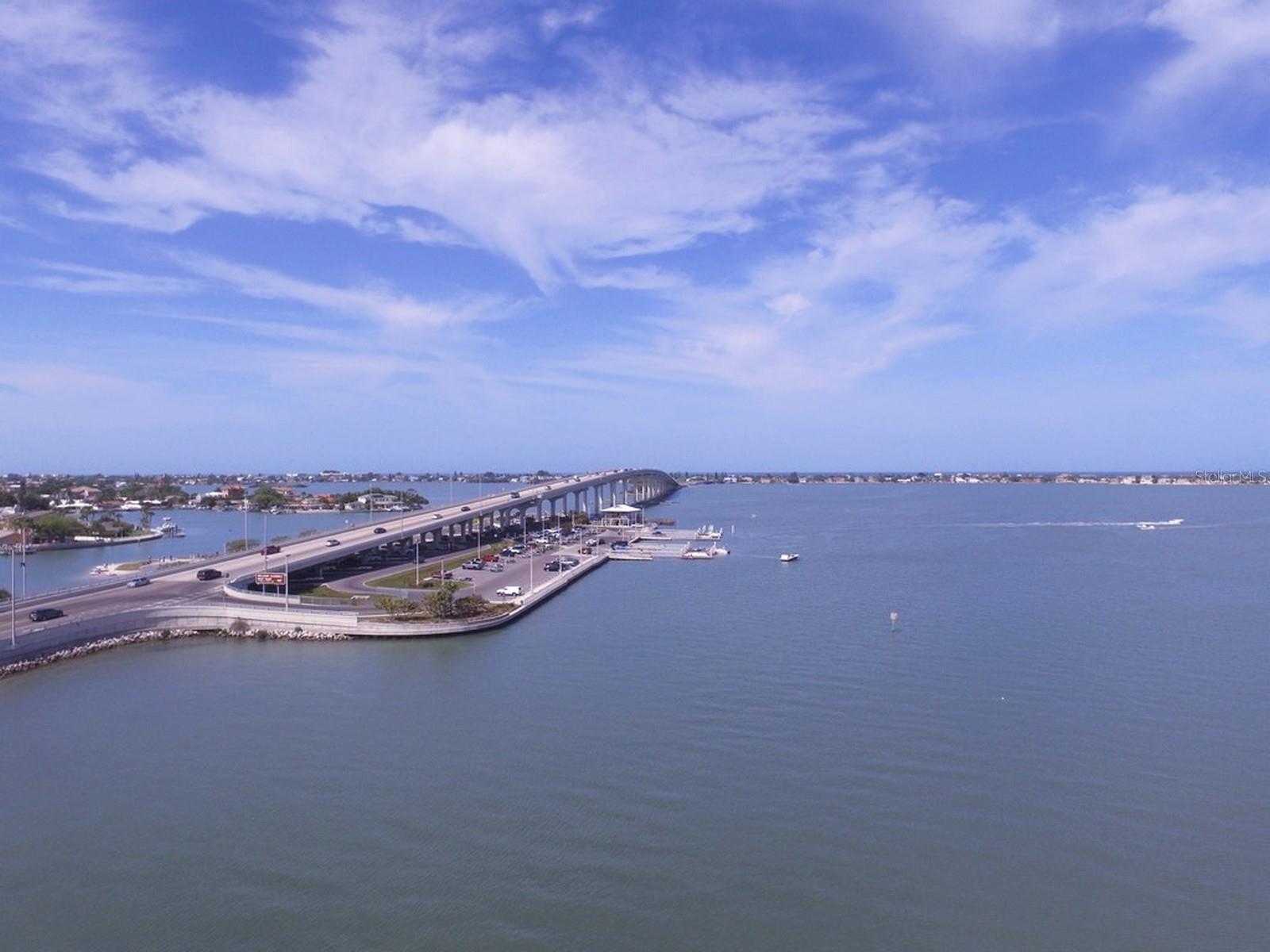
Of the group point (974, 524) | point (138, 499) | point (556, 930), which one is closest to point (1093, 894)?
point (556, 930)

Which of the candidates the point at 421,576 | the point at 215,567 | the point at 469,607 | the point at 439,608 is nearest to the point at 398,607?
the point at 439,608

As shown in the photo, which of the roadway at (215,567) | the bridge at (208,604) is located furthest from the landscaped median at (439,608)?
the roadway at (215,567)

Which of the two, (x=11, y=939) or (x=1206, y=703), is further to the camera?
(x=1206, y=703)

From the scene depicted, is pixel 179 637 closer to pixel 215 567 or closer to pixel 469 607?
pixel 469 607

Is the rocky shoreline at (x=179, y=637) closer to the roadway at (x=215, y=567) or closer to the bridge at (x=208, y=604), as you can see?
the bridge at (x=208, y=604)

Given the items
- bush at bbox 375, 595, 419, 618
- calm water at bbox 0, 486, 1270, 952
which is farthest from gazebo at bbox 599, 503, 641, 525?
calm water at bbox 0, 486, 1270, 952

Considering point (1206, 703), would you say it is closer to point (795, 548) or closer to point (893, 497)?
point (795, 548)

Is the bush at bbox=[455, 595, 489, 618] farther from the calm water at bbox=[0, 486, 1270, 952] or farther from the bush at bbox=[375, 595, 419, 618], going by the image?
the calm water at bbox=[0, 486, 1270, 952]

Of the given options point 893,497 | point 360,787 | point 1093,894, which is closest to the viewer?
point 1093,894
